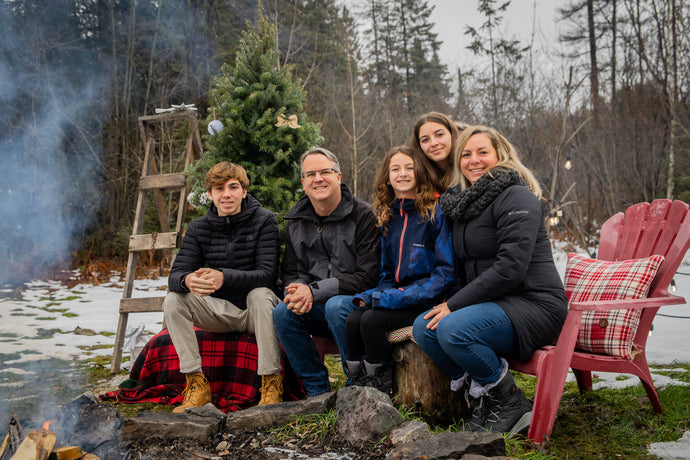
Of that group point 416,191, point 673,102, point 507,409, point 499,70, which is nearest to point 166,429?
point 507,409

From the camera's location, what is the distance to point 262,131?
423 cm

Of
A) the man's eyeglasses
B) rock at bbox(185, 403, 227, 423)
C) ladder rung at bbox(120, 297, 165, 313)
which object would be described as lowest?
rock at bbox(185, 403, 227, 423)

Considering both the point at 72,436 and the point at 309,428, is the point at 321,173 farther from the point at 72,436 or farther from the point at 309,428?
the point at 72,436

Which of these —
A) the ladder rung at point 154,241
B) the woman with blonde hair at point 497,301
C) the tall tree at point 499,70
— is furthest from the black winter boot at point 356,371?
the tall tree at point 499,70

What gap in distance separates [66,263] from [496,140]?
8.74 meters

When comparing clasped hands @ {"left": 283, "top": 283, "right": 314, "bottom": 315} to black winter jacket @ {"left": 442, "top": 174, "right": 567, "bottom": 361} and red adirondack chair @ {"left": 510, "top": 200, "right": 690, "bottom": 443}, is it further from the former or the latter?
red adirondack chair @ {"left": 510, "top": 200, "right": 690, "bottom": 443}

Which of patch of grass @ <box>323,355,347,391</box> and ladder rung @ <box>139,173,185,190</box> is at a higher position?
ladder rung @ <box>139,173,185,190</box>

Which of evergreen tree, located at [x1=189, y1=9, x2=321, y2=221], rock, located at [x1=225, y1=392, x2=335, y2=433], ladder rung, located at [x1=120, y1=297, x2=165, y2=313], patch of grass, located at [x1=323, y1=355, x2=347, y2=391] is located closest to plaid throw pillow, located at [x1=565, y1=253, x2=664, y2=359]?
rock, located at [x1=225, y1=392, x2=335, y2=433]

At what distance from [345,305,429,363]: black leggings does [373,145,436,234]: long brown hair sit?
23.0 inches

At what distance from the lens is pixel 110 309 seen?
670 cm

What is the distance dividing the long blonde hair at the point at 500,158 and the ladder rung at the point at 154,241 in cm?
261

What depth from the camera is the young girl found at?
9.14ft

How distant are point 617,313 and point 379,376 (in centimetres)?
137

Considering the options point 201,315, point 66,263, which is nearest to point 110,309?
point 66,263
